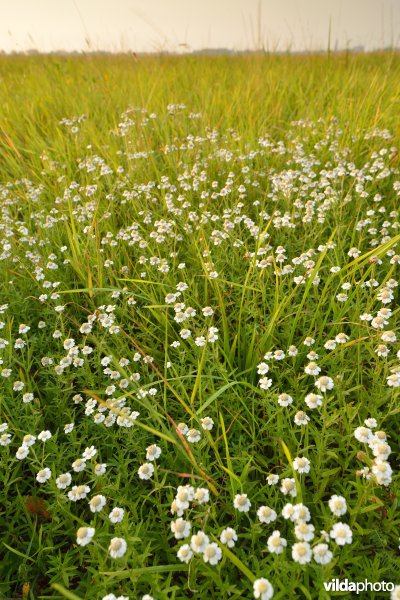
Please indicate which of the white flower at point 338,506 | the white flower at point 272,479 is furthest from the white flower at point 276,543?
the white flower at point 272,479

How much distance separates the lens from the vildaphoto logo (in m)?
1.45

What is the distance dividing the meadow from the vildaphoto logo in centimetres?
2

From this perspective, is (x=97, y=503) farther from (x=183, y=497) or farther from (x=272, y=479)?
(x=272, y=479)

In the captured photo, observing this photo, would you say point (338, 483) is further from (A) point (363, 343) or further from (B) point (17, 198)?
(B) point (17, 198)

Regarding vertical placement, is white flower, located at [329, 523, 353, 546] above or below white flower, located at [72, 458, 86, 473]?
above

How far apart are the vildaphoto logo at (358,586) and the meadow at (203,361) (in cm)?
2

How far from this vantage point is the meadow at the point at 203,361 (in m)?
1.57

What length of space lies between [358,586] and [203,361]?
1.12 meters

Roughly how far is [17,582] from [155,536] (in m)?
0.65

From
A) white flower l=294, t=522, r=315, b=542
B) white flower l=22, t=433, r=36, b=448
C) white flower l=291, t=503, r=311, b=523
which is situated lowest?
white flower l=22, t=433, r=36, b=448

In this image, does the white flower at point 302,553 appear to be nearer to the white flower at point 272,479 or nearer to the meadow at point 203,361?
the meadow at point 203,361

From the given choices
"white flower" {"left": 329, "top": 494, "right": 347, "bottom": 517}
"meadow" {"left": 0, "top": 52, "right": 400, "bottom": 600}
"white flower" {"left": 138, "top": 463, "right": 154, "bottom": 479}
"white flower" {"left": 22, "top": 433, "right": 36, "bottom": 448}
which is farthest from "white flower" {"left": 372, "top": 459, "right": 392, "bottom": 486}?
"white flower" {"left": 22, "top": 433, "right": 36, "bottom": 448}

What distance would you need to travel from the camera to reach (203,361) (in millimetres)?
2088

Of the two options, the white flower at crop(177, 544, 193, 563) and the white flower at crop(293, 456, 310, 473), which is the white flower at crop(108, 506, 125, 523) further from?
the white flower at crop(293, 456, 310, 473)
